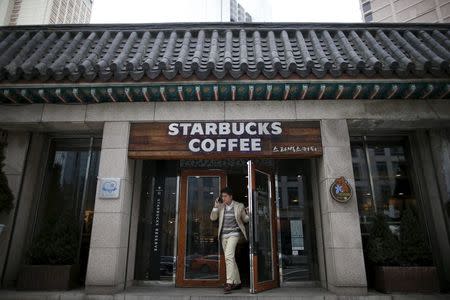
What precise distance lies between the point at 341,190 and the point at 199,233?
12.2ft

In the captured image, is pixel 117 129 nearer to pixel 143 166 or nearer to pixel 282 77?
pixel 143 166

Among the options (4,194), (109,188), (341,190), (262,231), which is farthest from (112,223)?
(341,190)

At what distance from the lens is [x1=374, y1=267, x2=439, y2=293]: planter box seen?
612 cm

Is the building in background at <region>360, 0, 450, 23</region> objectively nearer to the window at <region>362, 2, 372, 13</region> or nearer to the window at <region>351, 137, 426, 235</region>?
the window at <region>362, 2, 372, 13</region>

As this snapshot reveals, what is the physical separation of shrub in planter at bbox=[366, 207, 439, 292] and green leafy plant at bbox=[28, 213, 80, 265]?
659cm

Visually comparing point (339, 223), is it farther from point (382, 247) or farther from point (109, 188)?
point (109, 188)

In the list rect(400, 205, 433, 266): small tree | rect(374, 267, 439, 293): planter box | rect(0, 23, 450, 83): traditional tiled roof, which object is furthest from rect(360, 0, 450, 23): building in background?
rect(374, 267, 439, 293): planter box

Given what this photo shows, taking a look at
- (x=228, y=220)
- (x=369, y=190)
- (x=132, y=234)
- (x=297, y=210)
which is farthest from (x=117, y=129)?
(x=369, y=190)

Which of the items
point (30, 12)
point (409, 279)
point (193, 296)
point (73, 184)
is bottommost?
point (193, 296)

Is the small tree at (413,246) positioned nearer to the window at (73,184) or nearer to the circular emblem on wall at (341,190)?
the circular emblem on wall at (341,190)

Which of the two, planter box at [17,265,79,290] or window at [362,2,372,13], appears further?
window at [362,2,372,13]

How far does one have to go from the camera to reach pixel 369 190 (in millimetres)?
8047

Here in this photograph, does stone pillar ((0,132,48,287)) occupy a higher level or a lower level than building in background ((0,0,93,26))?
lower

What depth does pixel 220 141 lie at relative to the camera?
6977 mm
